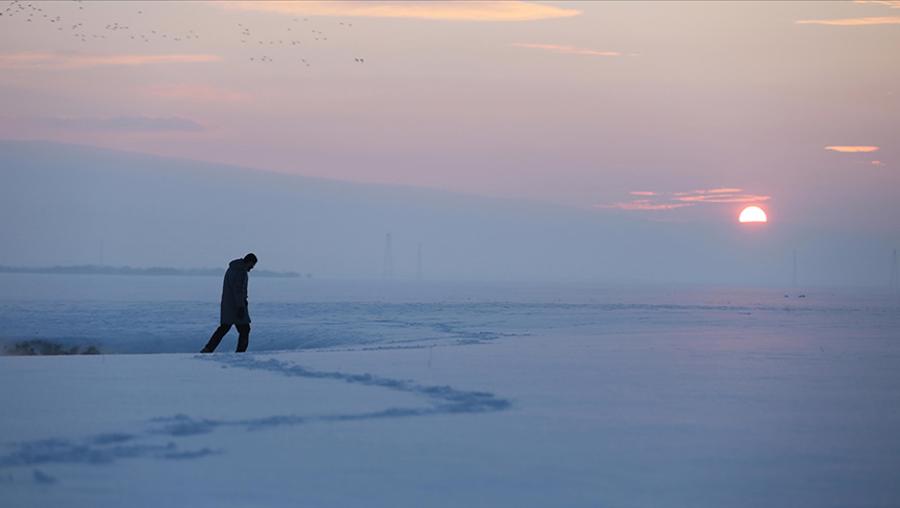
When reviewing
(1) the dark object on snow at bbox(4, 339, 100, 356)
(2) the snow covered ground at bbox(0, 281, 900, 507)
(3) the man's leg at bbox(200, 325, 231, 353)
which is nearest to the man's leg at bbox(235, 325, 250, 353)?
(3) the man's leg at bbox(200, 325, 231, 353)

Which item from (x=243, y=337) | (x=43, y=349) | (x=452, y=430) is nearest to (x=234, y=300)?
(x=243, y=337)

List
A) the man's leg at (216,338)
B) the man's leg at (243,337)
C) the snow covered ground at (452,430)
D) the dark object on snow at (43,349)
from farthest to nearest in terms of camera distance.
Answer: the dark object on snow at (43,349), the man's leg at (243,337), the man's leg at (216,338), the snow covered ground at (452,430)

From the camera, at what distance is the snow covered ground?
20.6ft

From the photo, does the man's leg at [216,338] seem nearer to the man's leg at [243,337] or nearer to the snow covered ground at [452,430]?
the man's leg at [243,337]

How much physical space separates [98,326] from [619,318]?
508 inches

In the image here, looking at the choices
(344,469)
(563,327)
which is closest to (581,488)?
(344,469)

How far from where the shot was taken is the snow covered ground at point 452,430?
6270mm

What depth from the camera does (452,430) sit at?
8273 millimetres

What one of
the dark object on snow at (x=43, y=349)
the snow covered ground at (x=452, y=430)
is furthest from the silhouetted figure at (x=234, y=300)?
the dark object on snow at (x=43, y=349)

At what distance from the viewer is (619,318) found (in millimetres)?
29062

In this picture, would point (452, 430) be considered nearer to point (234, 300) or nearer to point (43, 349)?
point (234, 300)

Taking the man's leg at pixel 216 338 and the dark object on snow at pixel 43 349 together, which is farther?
the dark object on snow at pixel 43 349

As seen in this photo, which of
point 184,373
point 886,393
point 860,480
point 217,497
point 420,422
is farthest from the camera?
point 184,373

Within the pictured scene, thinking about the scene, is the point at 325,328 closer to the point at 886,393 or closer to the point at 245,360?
the point at 245,360
